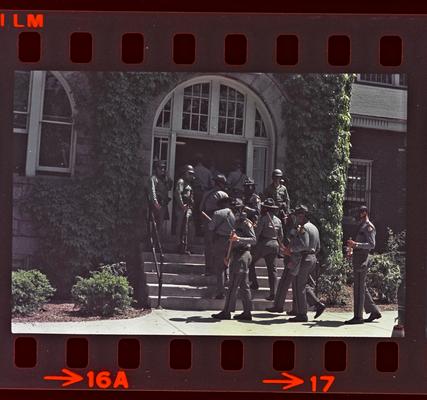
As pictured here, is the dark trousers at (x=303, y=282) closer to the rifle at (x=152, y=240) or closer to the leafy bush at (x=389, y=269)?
the leafy bush at (x=389, y=269)

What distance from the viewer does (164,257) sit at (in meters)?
5.12

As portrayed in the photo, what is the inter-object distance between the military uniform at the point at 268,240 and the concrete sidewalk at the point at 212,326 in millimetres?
368

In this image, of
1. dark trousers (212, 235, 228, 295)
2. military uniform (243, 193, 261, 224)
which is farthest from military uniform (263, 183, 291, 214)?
dark trousers (212, 235, 228, 295)

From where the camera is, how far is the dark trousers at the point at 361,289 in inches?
194

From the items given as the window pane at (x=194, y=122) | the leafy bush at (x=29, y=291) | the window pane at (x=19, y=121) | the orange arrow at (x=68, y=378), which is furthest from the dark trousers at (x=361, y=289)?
the window pane at (x=19, y=121)

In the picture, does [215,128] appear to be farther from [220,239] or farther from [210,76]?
[220,239]

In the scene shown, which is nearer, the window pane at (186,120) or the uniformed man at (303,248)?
the uniformed man at (303,248)

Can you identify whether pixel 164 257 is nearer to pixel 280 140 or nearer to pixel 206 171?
pixel 206 171

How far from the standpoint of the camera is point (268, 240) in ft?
16.6

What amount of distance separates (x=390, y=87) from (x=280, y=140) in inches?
42.1

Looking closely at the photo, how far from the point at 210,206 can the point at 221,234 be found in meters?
0.28

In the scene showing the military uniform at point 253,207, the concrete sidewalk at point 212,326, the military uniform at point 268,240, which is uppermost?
the military uniform at point 253,207

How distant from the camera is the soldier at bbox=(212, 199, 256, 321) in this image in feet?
16.1

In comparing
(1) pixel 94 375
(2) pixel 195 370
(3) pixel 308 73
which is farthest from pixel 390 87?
(1) pixel 94 375
